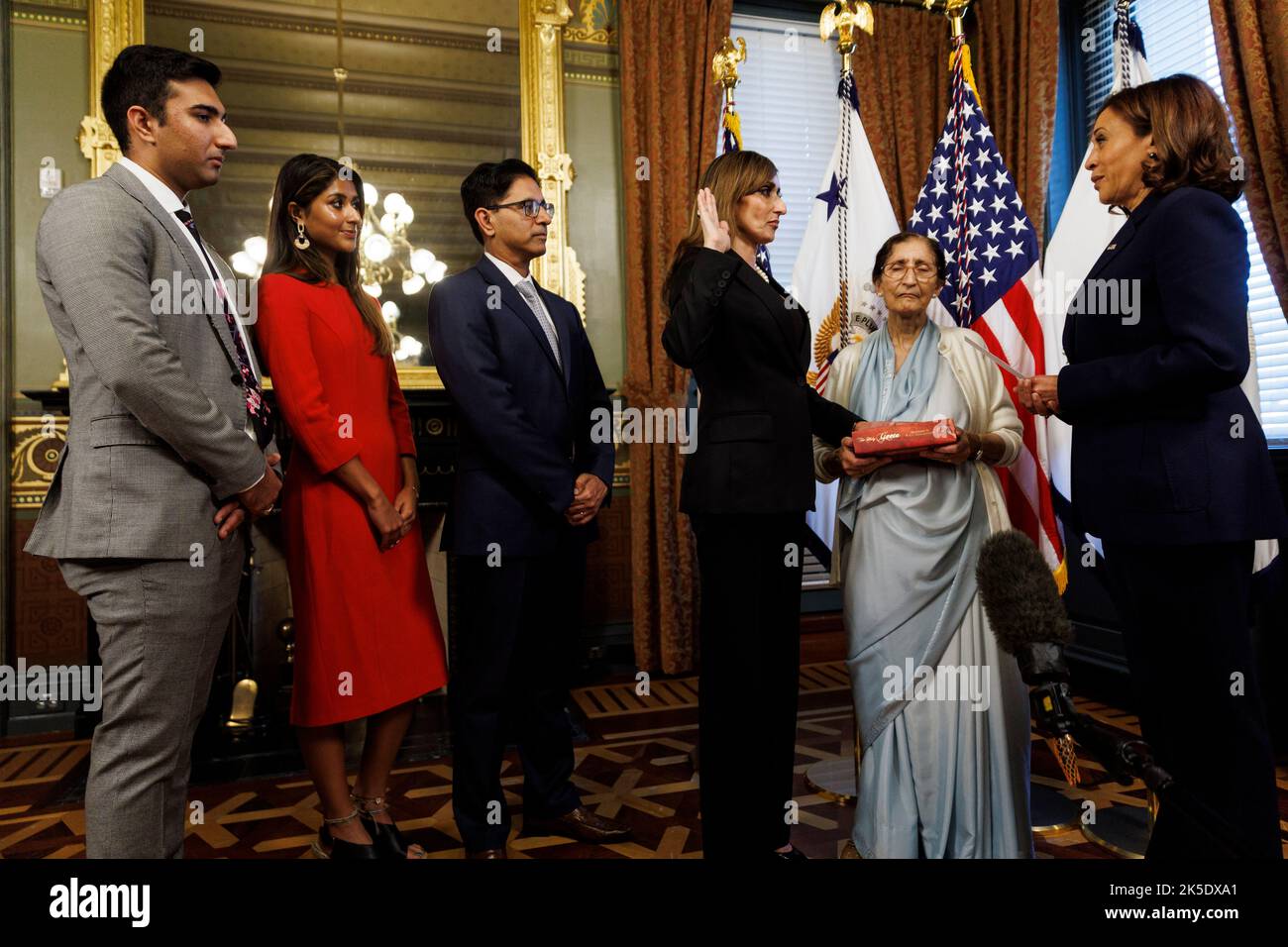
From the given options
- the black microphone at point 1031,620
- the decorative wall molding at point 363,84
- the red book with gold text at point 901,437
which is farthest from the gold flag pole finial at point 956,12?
the black microphone at point 1031,620

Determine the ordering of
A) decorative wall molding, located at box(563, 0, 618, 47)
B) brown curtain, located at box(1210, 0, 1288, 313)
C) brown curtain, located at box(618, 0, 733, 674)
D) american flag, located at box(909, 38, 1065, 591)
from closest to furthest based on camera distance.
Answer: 1. american flag, located at box(909, 38, 1065, 591)
2. brown curtain, located at box(1210, 0, 1288, 313)
3. brown curtain, located at box(618, 0, 733, 674)
4. decorative wall molding, located at box(563, 0, 618, 47)

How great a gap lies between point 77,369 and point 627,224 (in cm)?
302

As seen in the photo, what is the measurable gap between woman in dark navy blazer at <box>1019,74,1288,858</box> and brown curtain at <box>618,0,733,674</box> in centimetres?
256

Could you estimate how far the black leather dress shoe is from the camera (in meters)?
2.22

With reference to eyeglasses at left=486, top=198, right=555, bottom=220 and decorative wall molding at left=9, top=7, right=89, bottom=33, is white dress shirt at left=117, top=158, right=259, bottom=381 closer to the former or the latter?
eyeglasses at left=486, top=198, right=555, bottom=220

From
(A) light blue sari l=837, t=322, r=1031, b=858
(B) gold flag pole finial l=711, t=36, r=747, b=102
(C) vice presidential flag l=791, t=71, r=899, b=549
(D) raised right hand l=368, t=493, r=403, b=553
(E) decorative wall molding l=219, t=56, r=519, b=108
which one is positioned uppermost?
(E) decorative wall molding l=219, t=56, r=519, b=108

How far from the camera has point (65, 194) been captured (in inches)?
56.1

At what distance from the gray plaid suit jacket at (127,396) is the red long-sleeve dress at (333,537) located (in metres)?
0.37

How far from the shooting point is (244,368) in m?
1.65

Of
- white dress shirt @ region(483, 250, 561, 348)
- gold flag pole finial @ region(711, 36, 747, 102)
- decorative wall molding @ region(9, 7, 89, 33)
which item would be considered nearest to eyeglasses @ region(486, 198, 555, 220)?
white dress shirt @ region(483, 250, 561, 348)

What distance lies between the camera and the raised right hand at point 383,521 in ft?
6.39

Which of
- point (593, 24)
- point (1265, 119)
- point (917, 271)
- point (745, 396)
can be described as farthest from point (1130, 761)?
point (593, 24)

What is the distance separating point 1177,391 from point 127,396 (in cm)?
189
